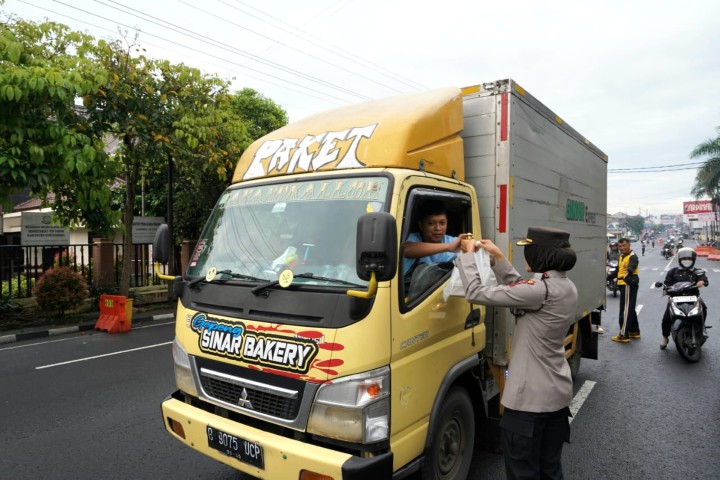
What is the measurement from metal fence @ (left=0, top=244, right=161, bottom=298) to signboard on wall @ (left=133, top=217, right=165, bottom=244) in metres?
0.59

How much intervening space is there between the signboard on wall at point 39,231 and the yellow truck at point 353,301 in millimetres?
9806

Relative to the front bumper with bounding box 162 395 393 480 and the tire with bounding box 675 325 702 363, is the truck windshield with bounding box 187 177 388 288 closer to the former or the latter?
the front bumper with bounding box 162 395 393 480

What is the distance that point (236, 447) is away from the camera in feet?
8.14

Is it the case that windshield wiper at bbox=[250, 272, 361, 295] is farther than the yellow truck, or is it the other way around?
windshield wiper at bbox=[250, 272, 361, 295]

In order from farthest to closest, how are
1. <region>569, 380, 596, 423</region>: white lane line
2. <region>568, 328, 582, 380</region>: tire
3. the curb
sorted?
1. the curb
2. <region>568, 328, 582, 380</region>: tire
3. <region>569, 380, 596, 423</region>: white lane line

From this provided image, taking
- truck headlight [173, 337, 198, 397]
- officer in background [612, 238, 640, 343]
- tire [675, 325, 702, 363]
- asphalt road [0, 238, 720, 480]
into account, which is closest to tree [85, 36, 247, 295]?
asphalt road [0, 238, 720, 480]

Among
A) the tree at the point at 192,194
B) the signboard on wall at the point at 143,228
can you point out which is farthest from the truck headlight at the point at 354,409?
the signboard on wall at the point at 143,228

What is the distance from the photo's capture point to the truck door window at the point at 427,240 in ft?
8.90

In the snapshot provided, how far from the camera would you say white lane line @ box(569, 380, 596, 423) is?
4.83 m

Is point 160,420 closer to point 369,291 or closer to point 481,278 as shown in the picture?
point 369,291

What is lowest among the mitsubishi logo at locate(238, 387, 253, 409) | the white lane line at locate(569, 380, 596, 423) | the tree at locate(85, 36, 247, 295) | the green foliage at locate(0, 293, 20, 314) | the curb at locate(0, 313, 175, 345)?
the curb at locate(0, 313, 175, 345)

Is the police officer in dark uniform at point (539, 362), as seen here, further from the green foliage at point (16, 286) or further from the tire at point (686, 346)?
the green foliage at point (16, 286)

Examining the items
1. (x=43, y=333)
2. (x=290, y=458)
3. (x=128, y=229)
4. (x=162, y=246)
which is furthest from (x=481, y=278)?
(x=128, y=229)

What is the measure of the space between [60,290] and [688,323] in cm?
1195
